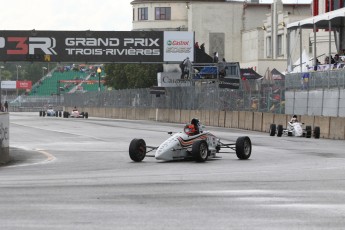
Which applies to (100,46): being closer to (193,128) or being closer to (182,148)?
(193,128)

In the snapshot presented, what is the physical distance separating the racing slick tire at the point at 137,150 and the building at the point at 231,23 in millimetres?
66069

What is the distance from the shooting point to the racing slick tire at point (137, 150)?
2311 centimetres

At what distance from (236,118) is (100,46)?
16.6 metres

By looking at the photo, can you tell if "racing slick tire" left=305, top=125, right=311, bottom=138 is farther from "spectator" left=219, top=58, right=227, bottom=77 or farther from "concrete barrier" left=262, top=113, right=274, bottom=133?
"spectator" left=219, top=58, right=227, bottom=77

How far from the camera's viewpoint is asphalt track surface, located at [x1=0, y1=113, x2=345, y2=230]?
10.8m

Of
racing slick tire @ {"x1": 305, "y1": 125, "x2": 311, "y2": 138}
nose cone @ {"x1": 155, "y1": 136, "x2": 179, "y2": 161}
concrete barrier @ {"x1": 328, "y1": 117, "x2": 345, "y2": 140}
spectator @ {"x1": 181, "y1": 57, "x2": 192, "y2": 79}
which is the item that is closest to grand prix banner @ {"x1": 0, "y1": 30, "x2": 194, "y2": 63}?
spectator @ {"x1": 181, "y1": 57, "x2": 192, "y2": 79}

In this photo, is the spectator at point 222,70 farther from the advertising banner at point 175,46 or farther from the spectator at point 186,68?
the advertising banner at point 175,46

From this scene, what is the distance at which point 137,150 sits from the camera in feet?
76.1

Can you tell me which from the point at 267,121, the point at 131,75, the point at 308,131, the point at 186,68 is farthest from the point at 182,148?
the point at 131,75

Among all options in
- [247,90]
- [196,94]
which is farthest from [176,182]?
[196,94]

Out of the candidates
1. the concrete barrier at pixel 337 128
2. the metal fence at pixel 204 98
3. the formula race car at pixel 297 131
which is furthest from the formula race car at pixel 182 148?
the metal fence at pixel 204 98

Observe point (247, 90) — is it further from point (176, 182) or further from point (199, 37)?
point (199, 37)

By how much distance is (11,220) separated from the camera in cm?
1086

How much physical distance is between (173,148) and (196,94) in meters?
41.8
